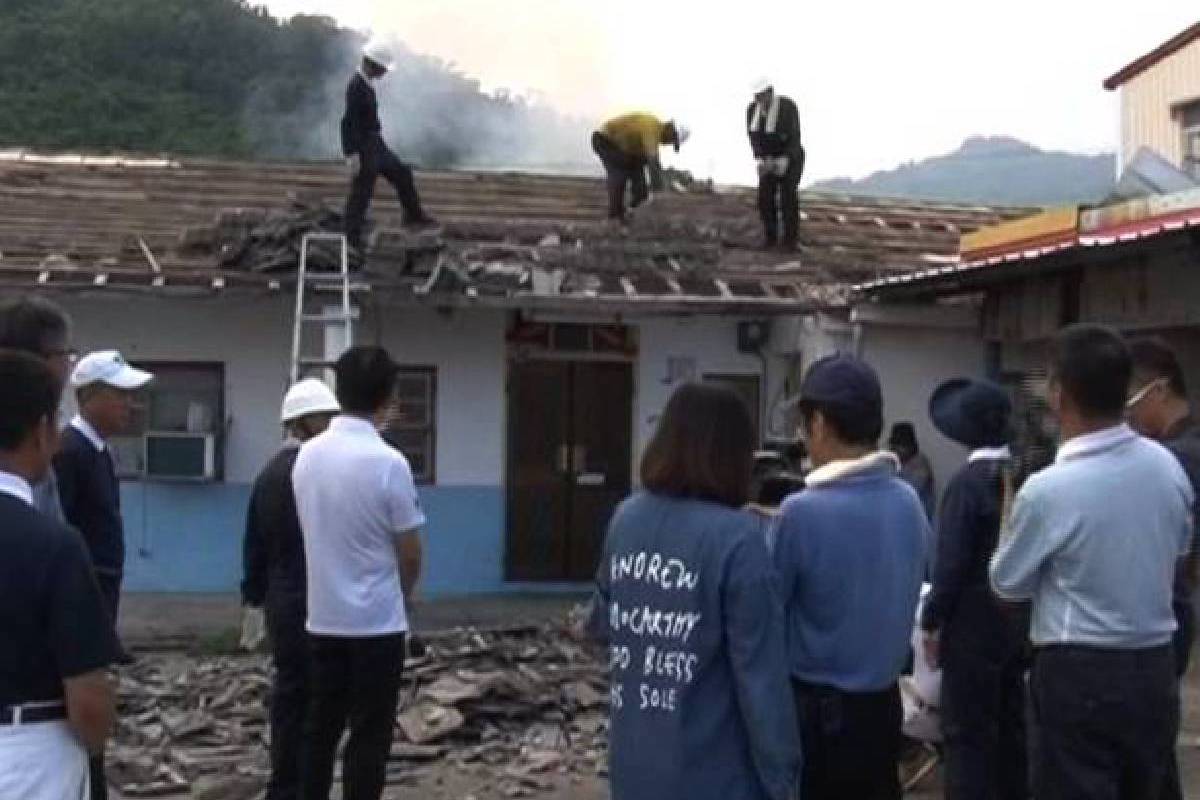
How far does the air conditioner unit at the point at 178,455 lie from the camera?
18719mm

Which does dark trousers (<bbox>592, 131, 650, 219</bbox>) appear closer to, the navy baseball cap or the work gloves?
the work gloves

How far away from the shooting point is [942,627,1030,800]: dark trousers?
730 cm

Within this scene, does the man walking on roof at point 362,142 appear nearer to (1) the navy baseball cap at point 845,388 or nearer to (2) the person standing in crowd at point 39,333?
(2) the person standing in crowd at point 39,333

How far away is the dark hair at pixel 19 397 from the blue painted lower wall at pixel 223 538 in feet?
47.5

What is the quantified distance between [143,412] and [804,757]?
14.3m

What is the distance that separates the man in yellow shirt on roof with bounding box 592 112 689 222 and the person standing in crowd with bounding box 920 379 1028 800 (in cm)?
1287

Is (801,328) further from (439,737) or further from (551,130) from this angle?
(551,130)

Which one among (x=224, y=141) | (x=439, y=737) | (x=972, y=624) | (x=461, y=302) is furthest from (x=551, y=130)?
(x=972, y=624)

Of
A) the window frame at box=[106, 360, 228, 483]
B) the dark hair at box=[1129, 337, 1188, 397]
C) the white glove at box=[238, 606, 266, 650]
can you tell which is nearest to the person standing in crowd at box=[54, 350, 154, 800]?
the dark hair at box=[1129, 337, 1188, 397]

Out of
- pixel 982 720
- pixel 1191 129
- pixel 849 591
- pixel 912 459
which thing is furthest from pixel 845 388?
pixel 1191 129

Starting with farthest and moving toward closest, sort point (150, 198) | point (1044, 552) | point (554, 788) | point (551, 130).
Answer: point (551, 130), point (150, 198), point (554, 788), point (1044, 552)

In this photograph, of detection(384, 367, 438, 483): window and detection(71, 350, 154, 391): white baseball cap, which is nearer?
detection(71, 350, 154, 391): white baseball cap

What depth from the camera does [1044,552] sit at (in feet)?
18.0

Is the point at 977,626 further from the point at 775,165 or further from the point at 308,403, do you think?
the point at 775,165
